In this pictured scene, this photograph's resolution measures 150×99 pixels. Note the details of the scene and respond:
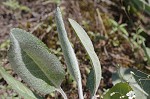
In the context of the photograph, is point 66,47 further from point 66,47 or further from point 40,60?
point 40,60

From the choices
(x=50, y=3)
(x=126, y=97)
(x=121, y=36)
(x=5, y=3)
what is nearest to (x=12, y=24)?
(x=5, y=3)

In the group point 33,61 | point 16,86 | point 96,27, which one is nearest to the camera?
point 16,86

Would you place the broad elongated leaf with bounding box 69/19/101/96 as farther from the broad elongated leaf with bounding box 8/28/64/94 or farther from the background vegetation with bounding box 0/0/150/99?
the background vegetation with bounding box 0/0/150/99

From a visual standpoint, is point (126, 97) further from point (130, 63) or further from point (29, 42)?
point (130, 63)

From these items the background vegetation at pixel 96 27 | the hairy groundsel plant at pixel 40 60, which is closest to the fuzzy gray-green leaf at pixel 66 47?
the hairy groundsel plant at pixel 40 60

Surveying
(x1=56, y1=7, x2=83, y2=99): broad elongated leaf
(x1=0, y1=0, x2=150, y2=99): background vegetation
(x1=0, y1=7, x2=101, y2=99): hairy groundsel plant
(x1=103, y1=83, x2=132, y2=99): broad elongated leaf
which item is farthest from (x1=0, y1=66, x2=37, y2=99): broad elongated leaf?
(x1=0, y1=0, x2=150, y2=99): background vegetation

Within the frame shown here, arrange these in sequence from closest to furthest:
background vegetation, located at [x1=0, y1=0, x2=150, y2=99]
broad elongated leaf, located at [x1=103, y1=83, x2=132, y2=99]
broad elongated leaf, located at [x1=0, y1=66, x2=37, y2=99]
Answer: broad elongated leaf, located at [x1=0, y1=66, x2=37, y2=99]
broad elongated leaf, located at [x1=103, y1=83, x2=132, y2=99]
background vegetation, located at [x1=0, y1=0, x2=150, y2=99]

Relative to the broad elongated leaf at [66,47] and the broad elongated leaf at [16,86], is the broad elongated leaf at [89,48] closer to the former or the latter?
the broad elongated leaf at [66,47]

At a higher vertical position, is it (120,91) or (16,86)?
(16,86)

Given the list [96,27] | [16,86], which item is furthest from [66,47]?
[96,27]
